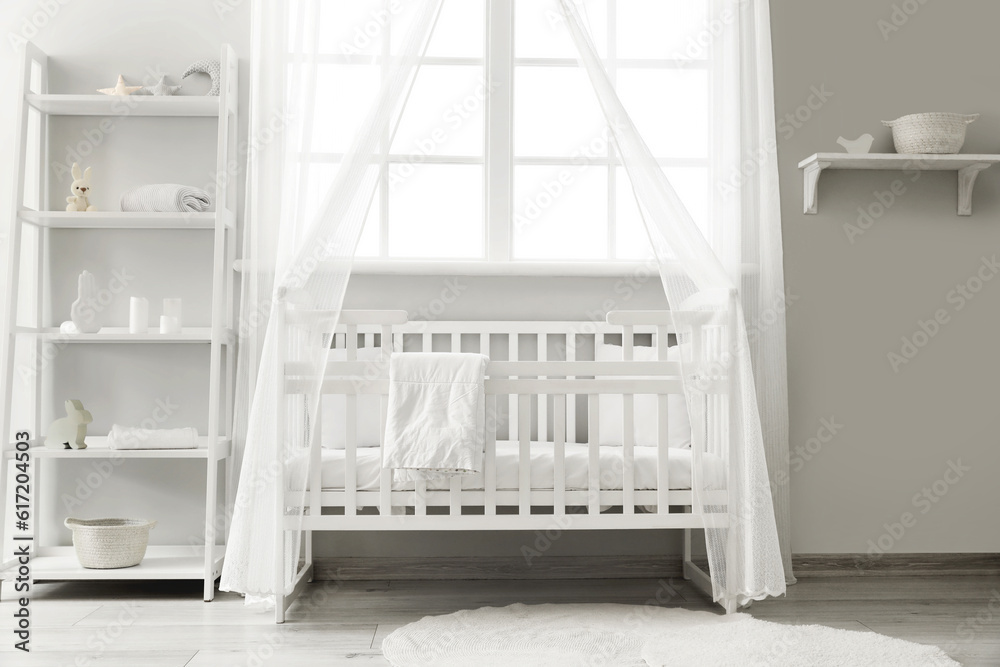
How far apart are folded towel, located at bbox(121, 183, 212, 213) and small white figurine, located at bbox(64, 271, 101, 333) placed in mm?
249

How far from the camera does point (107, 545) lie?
245cm

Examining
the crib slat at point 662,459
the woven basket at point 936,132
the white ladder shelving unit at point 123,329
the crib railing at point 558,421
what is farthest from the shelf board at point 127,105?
the woven basket at point 936,132

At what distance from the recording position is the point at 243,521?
217 cm

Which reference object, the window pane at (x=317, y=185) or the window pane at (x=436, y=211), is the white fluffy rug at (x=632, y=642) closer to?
the window pane at (x=317, y=185)

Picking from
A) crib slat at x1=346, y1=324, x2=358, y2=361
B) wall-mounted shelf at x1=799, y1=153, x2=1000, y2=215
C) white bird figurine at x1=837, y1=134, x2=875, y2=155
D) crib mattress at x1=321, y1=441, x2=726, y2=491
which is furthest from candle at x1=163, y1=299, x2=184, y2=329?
white bird figurine at x1=837, y1=134, x2=875, y2=155

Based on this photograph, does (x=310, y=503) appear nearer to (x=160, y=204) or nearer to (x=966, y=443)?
(x=160, y=204)

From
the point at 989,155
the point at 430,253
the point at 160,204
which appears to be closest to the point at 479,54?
the point at 430,253

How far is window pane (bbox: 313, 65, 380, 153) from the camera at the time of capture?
7.47 ft

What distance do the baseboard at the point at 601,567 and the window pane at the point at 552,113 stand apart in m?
1.36

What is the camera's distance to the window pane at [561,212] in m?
2.89

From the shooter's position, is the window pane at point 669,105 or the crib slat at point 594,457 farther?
the window pane at point 669,105

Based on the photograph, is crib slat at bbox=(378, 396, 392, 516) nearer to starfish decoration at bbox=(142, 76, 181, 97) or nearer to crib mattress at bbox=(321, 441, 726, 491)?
crib mattress at bbox=(321, 441, 726, 491)

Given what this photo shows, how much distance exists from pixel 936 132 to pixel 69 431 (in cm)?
281

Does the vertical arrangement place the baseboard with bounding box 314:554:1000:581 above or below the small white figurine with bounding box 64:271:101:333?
below
